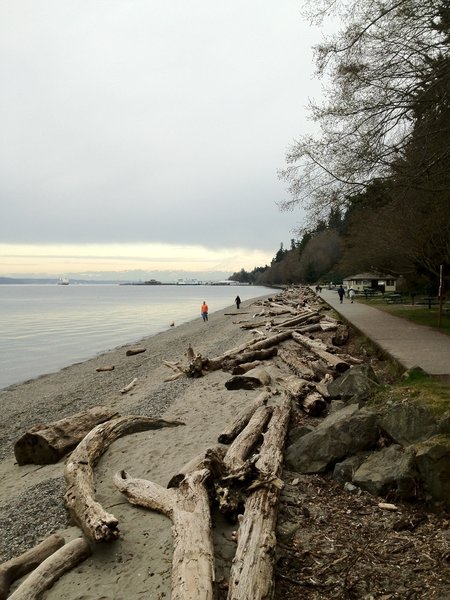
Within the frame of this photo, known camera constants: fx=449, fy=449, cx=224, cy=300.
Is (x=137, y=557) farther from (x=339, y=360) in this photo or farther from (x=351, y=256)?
(x=351, y=256)

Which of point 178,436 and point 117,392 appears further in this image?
point 117,392

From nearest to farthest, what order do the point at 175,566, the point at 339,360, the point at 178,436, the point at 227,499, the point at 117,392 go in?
the point at 175,566 < the point at 227,499 < the point at 178,436 < the point at 339,360 < the point at 117,392

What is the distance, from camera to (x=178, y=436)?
767 cm

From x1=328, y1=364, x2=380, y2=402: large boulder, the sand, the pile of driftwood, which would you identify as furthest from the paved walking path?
the sand

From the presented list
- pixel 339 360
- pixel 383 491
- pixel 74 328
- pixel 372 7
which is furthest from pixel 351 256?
pixel 383 491

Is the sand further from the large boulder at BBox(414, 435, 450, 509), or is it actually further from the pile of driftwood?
the large boulder at BBox(414, 435, 450, 509)

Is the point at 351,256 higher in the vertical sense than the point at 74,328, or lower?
higher

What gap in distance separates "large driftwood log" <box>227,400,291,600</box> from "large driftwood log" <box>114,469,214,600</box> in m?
0.22

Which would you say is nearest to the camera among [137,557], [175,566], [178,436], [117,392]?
[175,566]

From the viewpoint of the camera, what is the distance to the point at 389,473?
192 inches

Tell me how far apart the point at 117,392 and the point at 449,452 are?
10.9 metres

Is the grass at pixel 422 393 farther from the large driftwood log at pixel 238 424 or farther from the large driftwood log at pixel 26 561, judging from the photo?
the large driftwood log at pixel 26 561

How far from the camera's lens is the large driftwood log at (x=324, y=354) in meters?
11.0

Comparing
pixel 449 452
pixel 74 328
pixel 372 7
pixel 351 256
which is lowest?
pixel 74 328
